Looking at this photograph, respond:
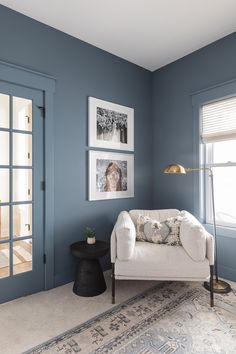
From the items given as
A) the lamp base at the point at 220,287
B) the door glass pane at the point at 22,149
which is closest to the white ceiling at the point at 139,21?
the door glass pane at the point at 22,149

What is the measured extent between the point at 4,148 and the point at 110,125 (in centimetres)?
133

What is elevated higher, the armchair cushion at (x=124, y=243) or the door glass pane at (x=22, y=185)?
the door glass pane at (x=22, y=185)

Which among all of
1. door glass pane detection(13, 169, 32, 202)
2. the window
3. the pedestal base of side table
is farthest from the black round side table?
the window

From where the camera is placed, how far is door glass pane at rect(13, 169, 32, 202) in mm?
2326

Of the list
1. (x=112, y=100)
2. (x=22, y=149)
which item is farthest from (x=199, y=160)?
(x=22, y=149)

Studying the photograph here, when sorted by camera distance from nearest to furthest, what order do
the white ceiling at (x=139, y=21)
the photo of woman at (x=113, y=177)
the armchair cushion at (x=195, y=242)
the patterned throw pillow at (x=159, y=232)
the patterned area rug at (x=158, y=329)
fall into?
the patterned area rug at (x=158, y=329), the armchair cushion at (x=195, y=242), the white ceiling at (x=139, y=21), the patterned throw pillow at (x=159, y=232), the photo of woman at (x=113, y=177)

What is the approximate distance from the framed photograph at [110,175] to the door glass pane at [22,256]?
88 cm

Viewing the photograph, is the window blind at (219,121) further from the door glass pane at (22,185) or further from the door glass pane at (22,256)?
the door glass pane at (22,256)

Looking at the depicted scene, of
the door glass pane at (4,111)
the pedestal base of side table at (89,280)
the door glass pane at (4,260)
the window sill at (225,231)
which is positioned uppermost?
the door glass pane at (4,111)

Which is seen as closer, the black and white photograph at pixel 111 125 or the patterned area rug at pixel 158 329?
the patterned area rug at pixel 158 329

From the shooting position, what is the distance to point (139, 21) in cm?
248

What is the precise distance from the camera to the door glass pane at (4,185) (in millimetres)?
2242

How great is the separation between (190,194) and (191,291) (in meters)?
1.20

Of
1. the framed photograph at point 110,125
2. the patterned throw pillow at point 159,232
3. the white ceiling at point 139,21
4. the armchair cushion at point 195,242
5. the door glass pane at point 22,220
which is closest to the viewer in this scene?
the armchair cushion at point 195,242
